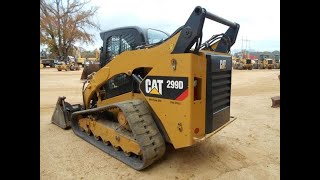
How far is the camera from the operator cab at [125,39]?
4.69m

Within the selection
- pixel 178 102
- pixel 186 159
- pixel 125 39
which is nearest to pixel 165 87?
pixel 178 102

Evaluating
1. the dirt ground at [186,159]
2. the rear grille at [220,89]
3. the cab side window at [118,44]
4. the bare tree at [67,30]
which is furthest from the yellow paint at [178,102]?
the bare tree at [67,30]

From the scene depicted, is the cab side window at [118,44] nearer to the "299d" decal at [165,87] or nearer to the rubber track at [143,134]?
the "299d" decal at [165,87]

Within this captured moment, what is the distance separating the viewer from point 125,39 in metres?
4.91

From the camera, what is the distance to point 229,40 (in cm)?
467

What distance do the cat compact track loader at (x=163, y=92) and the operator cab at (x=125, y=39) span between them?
0.02 m

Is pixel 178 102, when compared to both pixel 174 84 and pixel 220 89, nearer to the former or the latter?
pixel 174 84

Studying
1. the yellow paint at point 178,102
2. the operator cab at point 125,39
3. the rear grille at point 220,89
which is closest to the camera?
the yellow paint at point 178,102

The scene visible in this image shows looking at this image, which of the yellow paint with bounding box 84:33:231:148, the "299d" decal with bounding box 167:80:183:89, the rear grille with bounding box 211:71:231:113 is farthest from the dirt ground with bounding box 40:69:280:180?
the "299d" decal with bounding box 167:80:183:89

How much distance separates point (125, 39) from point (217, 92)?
1.87m

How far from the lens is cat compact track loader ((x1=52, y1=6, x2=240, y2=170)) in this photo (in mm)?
3561

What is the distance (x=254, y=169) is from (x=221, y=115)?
861 millimetres

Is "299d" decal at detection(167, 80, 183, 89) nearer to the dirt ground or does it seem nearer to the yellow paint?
the yellow paint
